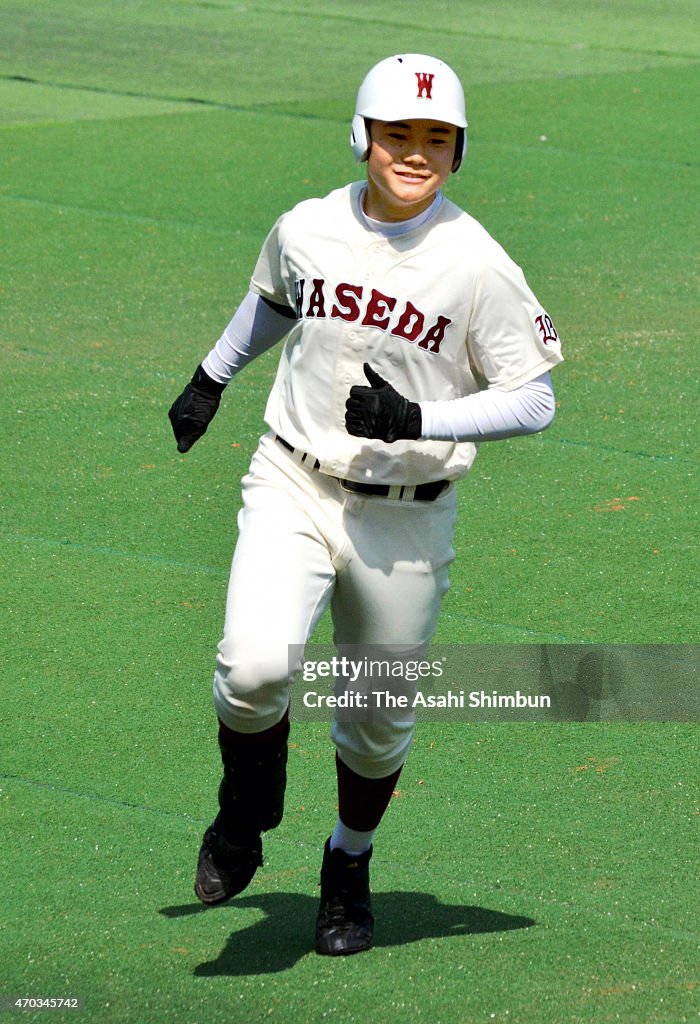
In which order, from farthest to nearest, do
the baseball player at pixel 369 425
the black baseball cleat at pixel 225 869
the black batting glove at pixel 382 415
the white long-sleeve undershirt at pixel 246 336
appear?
the white long-sleeve undershirt at pixel 246 336
the black baseball cleat at pixel 225 869
the baseball player at pixel 369 425
the black batting glove at pixel 382 415

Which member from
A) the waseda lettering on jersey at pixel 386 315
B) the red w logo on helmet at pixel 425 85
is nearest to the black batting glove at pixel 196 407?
the waseda lettering on jersey at pixel 386 315

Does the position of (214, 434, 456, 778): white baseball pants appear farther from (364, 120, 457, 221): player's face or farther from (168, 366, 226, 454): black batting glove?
(364, 120, 457, 221): player's face

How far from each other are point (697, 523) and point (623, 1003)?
358 cm

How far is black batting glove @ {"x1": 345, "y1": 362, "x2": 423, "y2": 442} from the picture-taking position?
400cm

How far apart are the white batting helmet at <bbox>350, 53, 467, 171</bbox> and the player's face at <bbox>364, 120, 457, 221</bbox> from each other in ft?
0.13

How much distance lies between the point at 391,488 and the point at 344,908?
115cm

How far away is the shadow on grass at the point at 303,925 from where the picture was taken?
14.4 feet

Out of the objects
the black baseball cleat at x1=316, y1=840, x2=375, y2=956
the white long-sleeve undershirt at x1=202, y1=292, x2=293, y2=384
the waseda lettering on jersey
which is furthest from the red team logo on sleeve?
the black baseball cleat at x1=316, y1=840, x2=375, y2=956

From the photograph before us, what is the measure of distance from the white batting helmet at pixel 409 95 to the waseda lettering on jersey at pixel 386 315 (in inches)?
15.6

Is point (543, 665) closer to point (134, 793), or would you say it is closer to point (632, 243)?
point (134, 793)

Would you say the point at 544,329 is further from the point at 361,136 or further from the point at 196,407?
the point at 196,407

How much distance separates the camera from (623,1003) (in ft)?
13.6

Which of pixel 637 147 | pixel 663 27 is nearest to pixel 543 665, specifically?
pixel 637 147

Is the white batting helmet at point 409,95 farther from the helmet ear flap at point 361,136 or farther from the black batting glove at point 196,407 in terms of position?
the black batting glove at point 196,407
